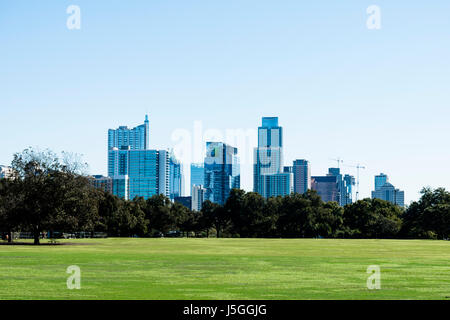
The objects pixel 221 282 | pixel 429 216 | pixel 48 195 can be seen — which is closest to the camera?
pixel 221 282

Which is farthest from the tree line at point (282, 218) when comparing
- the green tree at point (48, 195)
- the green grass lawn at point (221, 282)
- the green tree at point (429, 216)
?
the green grass lawn at point (221, 282)

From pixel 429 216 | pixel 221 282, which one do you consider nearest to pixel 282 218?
pixel 429 216

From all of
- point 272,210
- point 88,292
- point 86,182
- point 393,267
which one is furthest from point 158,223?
point 88,292

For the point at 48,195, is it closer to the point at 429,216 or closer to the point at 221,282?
the point at 221,282

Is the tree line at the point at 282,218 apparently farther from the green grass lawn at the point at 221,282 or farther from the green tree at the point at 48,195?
the green grass lawn at the point at 221,282

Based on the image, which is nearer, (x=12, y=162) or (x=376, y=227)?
(x=12, y=162)

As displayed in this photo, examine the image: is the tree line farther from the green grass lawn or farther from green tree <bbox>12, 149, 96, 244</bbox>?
the green grass lawn

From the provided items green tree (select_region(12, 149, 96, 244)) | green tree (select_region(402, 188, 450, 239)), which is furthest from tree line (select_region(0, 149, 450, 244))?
green tree (select_region(12, 149, 96, 244))

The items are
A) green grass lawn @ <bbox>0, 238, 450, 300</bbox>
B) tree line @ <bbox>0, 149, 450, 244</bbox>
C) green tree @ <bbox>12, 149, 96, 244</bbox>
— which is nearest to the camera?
green grass lawn @ <bbox>0, 238, 450, 300</bbox>

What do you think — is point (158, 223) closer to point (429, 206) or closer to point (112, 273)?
point (429, 206)

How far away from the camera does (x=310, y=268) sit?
33.1 m

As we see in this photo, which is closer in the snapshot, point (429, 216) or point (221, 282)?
point (221, 282)

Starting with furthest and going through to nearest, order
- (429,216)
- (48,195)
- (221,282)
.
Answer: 1. (429,216)
2. (48,195)
3. (221,282)
